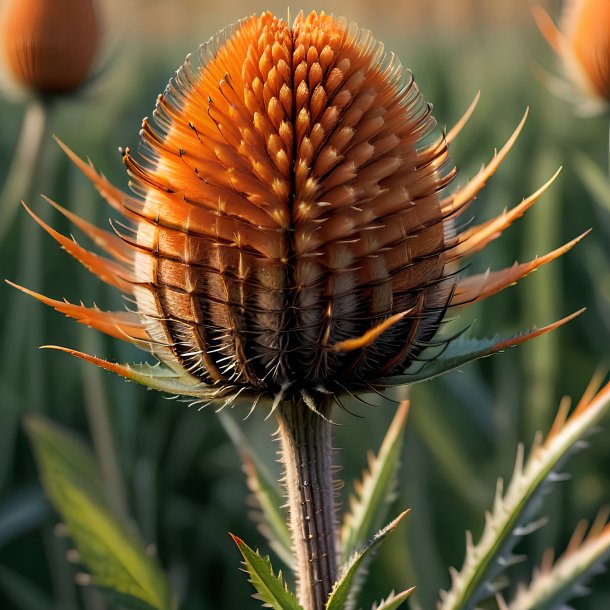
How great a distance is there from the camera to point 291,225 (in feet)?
2.65

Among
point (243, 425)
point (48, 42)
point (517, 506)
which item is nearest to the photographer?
point (517, 506)

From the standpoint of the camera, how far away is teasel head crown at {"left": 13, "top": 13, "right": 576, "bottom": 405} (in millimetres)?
803

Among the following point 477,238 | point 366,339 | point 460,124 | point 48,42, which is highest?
point 48,42

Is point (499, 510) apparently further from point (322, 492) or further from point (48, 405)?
point (48, 405)

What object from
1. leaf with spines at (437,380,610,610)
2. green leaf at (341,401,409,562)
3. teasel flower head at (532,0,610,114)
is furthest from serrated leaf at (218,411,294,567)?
teasel flower head at (532,0,610,114)

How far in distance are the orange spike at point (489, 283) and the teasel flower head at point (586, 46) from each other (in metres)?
0.80

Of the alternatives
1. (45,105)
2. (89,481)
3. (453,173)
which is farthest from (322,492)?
(45,105)

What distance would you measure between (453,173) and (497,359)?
154cm

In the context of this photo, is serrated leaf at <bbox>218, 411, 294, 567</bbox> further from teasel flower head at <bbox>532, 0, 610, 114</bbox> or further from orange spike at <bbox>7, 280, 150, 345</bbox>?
teasel flower head at <bbox>532, 0, 610, 114</bbox>

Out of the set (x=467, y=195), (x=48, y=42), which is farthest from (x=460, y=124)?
(x=48, y=42)

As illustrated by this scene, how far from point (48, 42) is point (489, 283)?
121 centimetres

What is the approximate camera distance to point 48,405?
6.76 feet

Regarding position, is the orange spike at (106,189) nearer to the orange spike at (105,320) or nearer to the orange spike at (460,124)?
the orange spike at (105,320)

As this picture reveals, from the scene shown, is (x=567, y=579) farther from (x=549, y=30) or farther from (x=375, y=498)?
(x=549, y=30)
